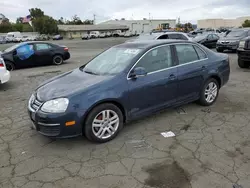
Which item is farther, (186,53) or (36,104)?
(186,53)

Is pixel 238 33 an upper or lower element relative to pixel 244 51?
upper

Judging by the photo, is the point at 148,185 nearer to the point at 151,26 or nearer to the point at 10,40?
the point at 10,40

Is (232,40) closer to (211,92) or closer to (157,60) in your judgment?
(211,92)

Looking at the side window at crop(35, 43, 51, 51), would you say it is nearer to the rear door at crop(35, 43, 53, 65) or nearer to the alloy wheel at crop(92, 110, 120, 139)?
the rear door at crop(35, 43, 53, 65)

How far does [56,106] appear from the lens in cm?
318

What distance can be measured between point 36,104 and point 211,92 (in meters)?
3.62

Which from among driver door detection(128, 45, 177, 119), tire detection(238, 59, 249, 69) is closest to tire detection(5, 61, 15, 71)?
driver door detection(128, 45, 177, 119)

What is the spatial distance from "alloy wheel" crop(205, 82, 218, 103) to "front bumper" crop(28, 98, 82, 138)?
9.74ft

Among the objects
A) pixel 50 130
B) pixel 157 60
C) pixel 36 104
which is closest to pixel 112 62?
pixel 157 60

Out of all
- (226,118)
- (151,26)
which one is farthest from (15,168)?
(151,26)

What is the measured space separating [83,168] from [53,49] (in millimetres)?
10173

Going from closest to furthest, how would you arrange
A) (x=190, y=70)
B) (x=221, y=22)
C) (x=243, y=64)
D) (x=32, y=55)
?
(x=190, y=70), (x=243, y=64), (x=32, y=55), (x=221, y=22)

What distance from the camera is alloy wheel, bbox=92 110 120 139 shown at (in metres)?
3.42

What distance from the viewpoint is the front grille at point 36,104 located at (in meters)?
3.33
